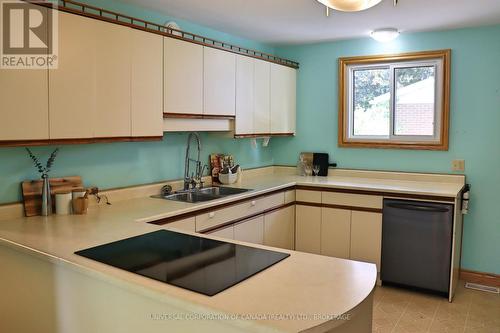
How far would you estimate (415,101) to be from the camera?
4.21 m

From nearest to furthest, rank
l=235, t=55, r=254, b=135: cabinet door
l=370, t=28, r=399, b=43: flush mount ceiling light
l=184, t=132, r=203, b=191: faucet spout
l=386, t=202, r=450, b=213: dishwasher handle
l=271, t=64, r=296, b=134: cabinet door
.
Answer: l=386, t=202, r=450, b=213: dishwasher handle < l=184, t=132, r=203, b=191: faucet spout < l=235, t=55, r=254, b=135: cabinet door < l=370, t=28, r=399, b=43: flush mount ceiling light < l=271, t=64, r=296, b=134: cabinet door

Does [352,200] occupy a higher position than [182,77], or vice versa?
[182,77]

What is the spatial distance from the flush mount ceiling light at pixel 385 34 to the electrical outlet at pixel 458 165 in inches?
51.3

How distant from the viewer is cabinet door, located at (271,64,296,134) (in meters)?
4.33

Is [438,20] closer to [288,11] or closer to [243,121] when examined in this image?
[288,11]

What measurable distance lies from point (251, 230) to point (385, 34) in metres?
2.16

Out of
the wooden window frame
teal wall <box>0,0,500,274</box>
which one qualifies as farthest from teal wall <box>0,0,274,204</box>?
the wooden window frame

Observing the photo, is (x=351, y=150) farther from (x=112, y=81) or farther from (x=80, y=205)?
(x=80, y=205)

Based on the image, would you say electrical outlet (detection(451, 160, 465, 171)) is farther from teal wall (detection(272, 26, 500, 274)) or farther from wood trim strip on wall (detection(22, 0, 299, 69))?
wood trim strip on wall (detection(22, 0, 299, 69))

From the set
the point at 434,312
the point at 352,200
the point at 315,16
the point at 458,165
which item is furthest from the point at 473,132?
the point at 315,16

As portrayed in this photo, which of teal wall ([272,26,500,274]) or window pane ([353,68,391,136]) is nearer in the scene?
teal wall ([272,26,500,274])

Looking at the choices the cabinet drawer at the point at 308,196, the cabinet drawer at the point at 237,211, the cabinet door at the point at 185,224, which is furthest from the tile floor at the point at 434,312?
the cabinet door at the point at 185,224

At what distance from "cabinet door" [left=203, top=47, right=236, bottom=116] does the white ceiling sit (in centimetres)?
32

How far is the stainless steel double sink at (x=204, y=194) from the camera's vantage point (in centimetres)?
331
